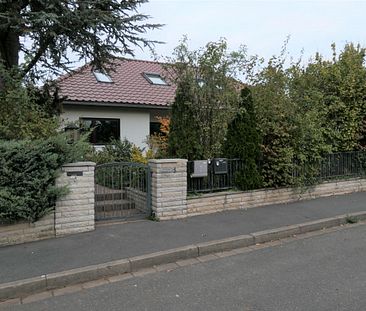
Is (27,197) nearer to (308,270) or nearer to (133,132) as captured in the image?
(308,270)

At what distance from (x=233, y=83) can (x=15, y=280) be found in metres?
6.03

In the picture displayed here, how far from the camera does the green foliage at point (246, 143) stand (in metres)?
8.06

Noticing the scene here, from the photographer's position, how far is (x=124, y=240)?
5699 millimetres

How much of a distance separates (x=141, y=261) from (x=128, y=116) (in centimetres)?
1039

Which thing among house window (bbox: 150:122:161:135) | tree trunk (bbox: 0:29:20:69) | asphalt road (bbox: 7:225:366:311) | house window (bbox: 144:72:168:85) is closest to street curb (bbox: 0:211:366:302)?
asphalt road (bbox: 7:225:366:311)

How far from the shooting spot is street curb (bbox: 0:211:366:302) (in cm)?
417

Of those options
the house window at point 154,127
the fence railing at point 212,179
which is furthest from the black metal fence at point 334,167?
the house window at point 154,127

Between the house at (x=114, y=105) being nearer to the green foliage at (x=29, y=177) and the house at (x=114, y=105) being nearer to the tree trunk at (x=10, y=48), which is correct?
the tree trunk at (x=10, y=48)

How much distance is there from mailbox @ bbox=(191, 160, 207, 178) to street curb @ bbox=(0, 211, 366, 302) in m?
1.93

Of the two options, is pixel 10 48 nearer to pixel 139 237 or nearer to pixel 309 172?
pixel 139 237

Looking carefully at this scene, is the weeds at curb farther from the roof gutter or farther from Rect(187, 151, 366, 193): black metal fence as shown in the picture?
the roof gutter

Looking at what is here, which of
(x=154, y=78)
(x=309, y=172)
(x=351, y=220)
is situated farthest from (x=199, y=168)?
(x=154, y=78)

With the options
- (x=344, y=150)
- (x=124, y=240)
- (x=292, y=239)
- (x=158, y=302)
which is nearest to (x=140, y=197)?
(x=124, y=240)

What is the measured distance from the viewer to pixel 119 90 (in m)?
15.0
